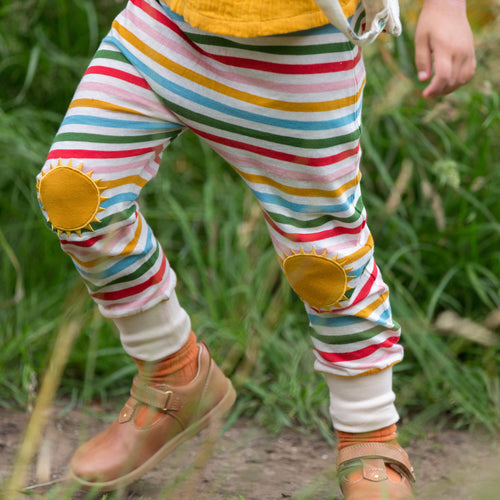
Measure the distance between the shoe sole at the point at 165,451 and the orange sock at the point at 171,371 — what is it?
0.19ft

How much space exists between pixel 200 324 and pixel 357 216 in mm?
704

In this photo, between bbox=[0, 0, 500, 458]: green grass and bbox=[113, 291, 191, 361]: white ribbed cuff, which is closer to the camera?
bbox=[113, 291, 191, 361]: white ribbed cuff

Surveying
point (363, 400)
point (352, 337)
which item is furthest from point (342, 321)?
point (363, 400)

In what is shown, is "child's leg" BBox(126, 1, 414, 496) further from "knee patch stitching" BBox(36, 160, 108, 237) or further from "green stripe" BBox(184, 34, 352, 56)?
"knee patch stitching" BBox(36, 160, 108, 237)

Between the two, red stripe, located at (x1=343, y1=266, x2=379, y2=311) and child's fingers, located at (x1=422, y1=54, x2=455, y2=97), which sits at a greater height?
child's fingers, located at (x1=422, y1=54, x2=455, y2=97)

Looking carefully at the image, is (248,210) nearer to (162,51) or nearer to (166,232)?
(166,232)

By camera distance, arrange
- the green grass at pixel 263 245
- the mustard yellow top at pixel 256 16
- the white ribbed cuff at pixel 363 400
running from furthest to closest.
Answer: the green grass at pixel 263 245, the white ribbed cuff at pixel 363 400, the mustard yellow top at pixel 256 16

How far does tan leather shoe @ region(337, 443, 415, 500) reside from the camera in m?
1.06

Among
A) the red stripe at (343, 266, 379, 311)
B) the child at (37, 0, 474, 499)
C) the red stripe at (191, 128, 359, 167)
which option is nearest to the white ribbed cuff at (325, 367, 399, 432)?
the child at (37, 0, 474, 499)

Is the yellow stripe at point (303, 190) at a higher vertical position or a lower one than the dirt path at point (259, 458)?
A: higher

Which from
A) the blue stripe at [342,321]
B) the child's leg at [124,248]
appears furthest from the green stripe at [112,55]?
the blue stripe at [342,321]

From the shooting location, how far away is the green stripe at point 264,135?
95cm

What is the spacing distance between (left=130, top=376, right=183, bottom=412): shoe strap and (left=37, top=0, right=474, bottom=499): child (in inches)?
0.9

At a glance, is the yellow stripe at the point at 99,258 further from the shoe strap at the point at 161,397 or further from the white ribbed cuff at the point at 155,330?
the shoe strap at the point at 161,397
